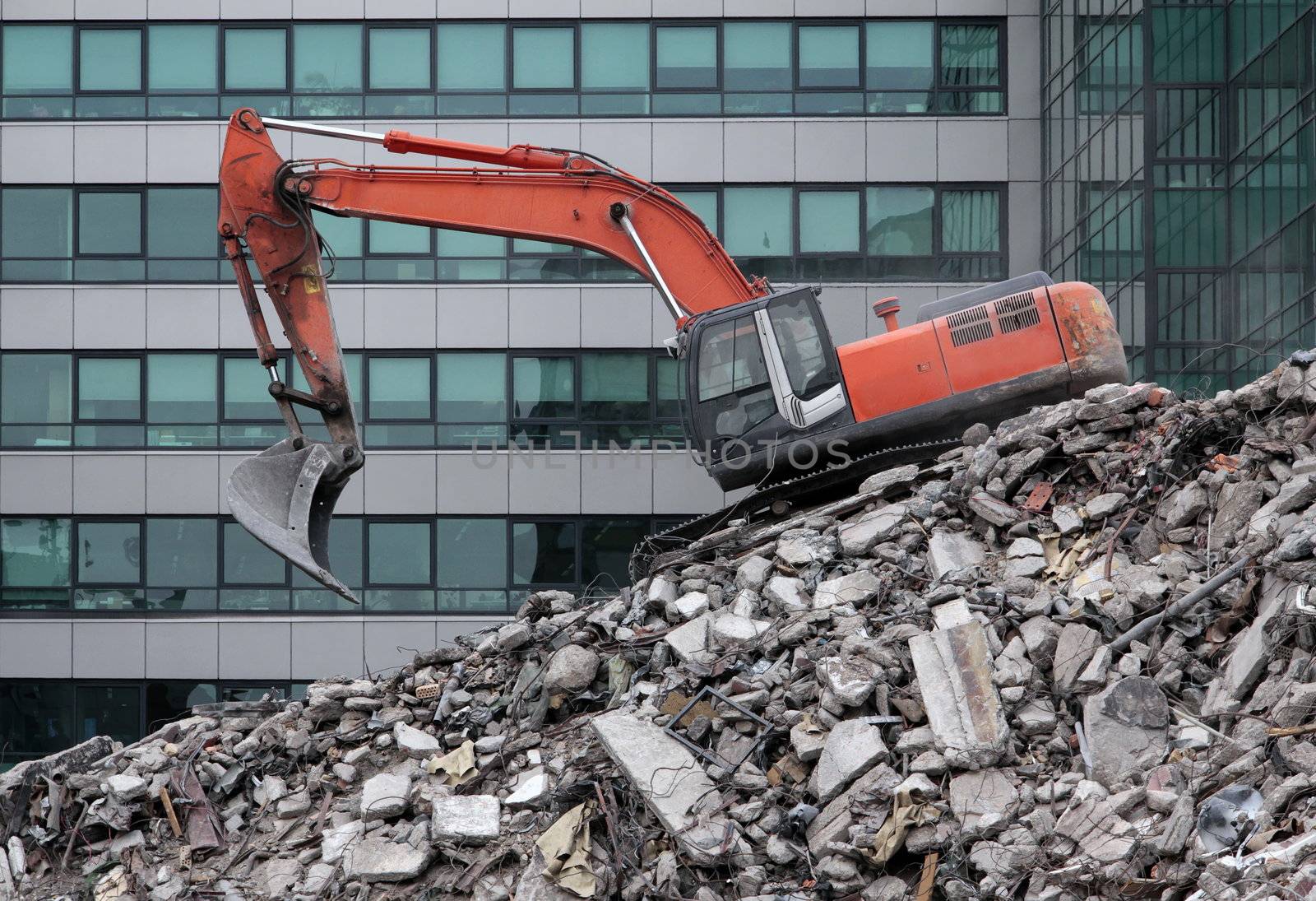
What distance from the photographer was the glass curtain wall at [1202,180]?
18.8m

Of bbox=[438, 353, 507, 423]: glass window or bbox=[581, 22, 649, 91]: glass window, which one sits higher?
bbox=[581, 22, 649, 91]: glass window

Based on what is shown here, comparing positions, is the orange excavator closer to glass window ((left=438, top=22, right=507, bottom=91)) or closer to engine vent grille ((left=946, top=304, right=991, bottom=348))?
engine vent grille ((left=946, top=304, right=991, bottom=348))

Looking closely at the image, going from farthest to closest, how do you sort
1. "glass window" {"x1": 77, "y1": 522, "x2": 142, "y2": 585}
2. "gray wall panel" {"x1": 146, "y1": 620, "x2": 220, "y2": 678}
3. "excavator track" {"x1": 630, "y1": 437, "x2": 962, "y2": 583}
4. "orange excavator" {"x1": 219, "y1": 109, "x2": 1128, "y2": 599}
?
"glass window" {"x1": 77, "y1": 522, "x2": 142, "y2": 585} → "gray wall panel" {"x1": 146, "y1": 620, "x2": 220, "y2": 678} → "excavator track" {"x1": 630, "y1": 437, "x2": 962, "y2": 583} → "orange excavator" {"x1": 219, "y1": 109, "x2": 1128, "y2": 599}

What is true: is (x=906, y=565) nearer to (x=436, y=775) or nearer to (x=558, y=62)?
(x=436, y=775)

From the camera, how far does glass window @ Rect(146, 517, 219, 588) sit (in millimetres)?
22766

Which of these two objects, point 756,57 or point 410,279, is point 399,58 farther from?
point 756,57

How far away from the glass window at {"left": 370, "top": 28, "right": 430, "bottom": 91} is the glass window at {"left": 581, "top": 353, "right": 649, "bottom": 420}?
5.51m

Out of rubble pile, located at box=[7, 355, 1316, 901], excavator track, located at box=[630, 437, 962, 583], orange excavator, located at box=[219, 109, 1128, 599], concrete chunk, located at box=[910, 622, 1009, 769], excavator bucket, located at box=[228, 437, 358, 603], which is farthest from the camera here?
excavator track, located at box=[630, 437, 962, 583]

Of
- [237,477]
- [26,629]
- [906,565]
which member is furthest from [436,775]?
[26,629]

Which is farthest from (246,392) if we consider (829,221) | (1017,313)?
(1017,313)

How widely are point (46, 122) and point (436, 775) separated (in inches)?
665

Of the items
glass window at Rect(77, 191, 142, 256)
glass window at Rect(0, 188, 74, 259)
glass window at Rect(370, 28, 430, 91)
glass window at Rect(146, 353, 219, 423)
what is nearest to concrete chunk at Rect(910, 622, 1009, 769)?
glass window at Rect(146, 353, 219, 423)

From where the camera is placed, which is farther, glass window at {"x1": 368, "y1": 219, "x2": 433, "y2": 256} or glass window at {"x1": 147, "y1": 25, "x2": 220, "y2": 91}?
glass window at {"x1": 147, "y1": 25, "x2": 220, "y2": 91}

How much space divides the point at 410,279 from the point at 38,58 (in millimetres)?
7412
